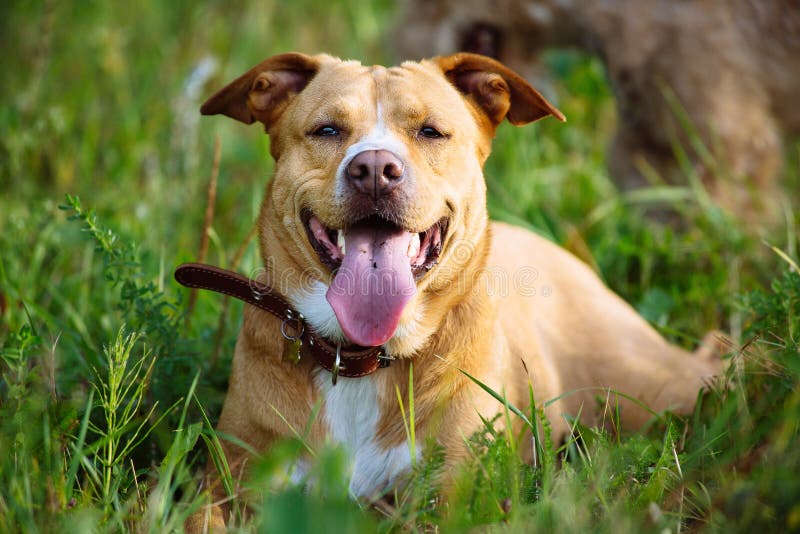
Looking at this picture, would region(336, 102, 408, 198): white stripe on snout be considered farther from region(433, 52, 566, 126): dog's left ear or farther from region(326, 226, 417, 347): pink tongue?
region(433, 52, 566, 126): dog's left ear

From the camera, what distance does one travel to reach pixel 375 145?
9.17ft

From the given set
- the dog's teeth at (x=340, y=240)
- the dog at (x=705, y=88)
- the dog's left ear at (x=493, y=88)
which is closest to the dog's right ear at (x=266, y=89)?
the dog's left ear at (x=493, y=88)

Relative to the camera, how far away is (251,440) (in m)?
2.78

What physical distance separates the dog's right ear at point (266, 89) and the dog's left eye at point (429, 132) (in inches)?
21.4

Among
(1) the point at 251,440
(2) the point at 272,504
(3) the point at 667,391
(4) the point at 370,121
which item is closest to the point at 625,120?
(3) the point at 667,391

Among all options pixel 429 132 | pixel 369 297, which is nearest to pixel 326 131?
pixel 429 132

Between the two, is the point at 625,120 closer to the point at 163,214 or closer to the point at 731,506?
the point at 163,214

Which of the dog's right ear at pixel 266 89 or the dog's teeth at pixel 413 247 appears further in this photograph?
the dog's right ear at pixel 266 89

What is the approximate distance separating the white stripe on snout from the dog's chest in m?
0.67

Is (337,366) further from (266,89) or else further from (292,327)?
(266,89)

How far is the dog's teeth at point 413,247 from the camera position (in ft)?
9.34

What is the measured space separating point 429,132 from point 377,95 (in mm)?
235

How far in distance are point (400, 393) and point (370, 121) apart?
98 centimetres

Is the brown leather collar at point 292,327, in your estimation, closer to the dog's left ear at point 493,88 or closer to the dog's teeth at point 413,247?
the dog's teeth at point 413,247
